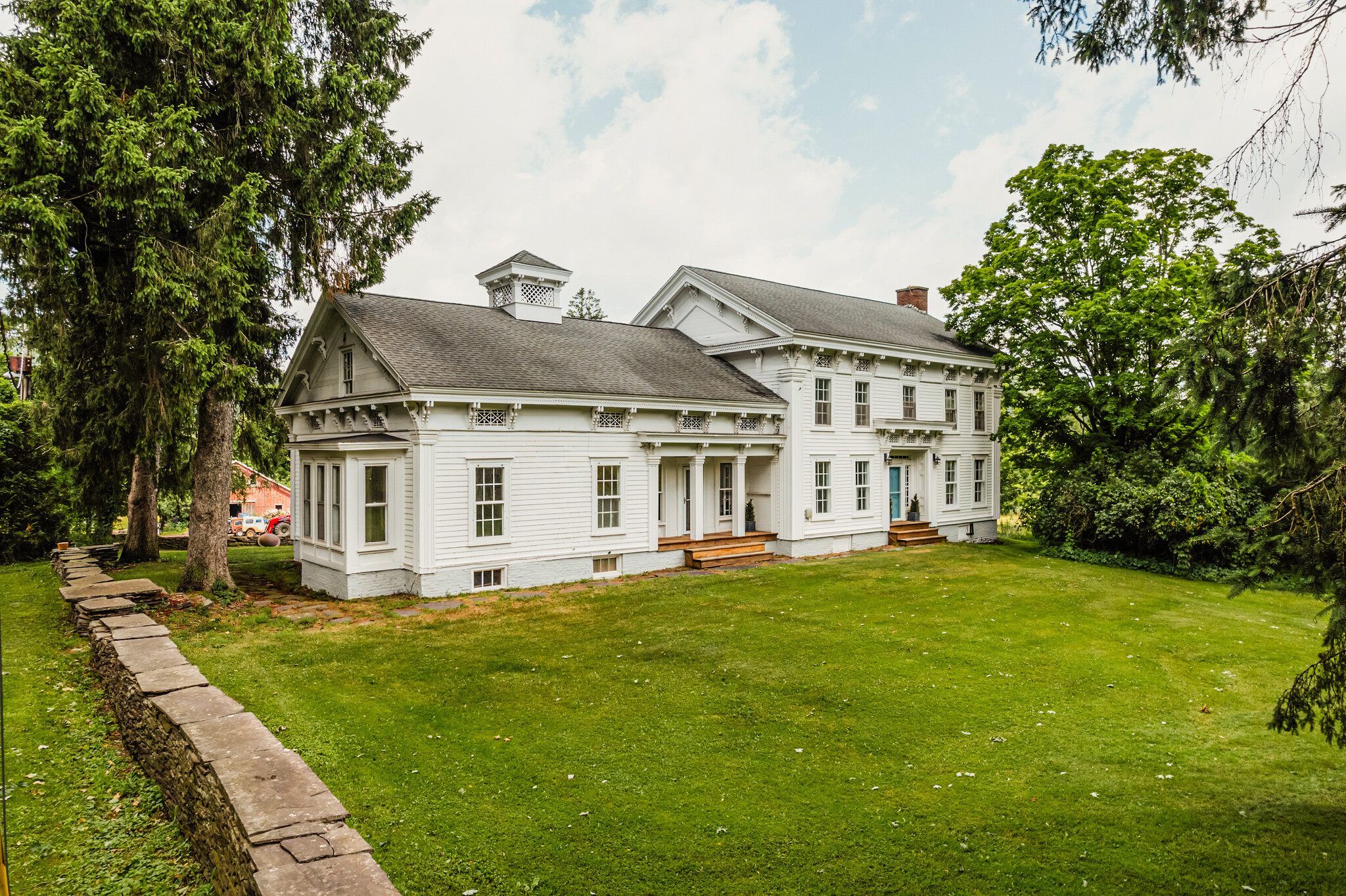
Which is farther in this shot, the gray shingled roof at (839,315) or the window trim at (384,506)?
the gray shingled roof at (839,315)

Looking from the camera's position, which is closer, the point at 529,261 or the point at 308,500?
the point at 308,500

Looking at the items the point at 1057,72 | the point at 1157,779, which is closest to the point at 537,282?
the point at 1057,72

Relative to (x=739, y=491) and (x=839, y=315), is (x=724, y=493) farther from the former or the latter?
(x=839, y=315)

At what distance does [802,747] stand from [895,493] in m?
19.6

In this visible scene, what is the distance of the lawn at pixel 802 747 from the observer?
18.1ft

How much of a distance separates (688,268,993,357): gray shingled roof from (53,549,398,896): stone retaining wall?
1789cm

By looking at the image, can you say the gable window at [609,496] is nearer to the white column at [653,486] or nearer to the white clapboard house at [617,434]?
the white clapboard house at [617,434]

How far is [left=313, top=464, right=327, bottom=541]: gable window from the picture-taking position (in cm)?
1647

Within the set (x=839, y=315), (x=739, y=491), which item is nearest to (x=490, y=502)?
(x=739, y=491)

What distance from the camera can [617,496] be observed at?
1881 cm

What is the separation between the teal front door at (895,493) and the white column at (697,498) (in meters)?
8.51

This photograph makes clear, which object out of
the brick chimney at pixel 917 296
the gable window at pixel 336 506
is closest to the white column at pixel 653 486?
the gable window at pixel 336 506

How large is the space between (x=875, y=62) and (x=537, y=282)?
524 inches

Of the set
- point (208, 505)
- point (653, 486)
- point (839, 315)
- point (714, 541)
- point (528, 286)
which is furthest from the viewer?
point (839, 315)
